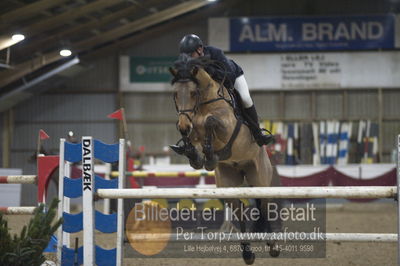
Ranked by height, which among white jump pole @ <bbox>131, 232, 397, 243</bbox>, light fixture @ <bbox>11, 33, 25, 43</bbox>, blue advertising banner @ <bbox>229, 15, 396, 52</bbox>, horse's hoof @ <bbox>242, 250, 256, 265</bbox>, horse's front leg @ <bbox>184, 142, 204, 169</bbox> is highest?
blue advertising banner @ <bbox>229, 15, 396, 52</bbox>

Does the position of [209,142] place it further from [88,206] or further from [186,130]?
[88,206]

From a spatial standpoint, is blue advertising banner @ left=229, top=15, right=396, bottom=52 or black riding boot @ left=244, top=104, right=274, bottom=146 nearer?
black riding boot @ left=244, top=104, right=274, bottom=146

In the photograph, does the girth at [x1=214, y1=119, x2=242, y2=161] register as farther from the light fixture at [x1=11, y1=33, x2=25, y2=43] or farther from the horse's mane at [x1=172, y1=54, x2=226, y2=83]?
the light fixture at [x1=11, y1=33, x2=25, y2=43]

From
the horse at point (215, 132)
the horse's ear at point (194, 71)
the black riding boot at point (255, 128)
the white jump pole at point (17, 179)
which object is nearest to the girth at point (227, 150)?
the horse at point (215, 132)

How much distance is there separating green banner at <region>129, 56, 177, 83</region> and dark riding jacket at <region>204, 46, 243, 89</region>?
1179 cm

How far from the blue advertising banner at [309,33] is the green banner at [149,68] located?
187cm

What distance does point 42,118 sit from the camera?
17.1 meters

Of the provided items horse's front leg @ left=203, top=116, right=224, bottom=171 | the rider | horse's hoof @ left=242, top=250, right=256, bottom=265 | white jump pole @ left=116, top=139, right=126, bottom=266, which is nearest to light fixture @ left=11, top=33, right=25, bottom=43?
the rider

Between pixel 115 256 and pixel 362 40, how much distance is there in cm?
1347

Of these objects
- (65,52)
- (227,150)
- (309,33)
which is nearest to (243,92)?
(227,150)

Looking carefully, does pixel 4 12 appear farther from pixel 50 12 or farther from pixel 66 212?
pixel 66 212

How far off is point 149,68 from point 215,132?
41.3ft

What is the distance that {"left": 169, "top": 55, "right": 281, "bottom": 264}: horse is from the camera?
4.36 meters

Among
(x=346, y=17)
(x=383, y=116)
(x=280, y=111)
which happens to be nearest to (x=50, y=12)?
(x=280, y=111)
